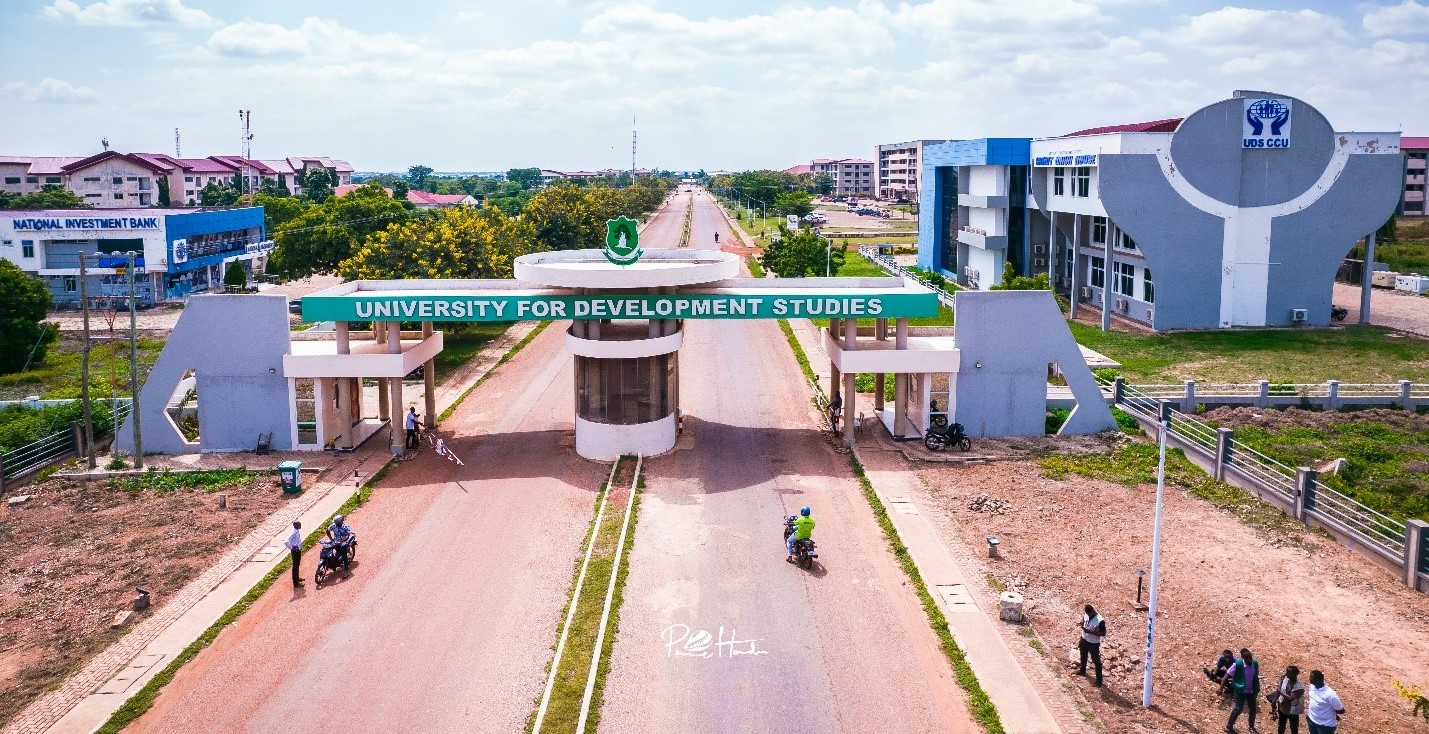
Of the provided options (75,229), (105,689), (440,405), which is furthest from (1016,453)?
(75,229)

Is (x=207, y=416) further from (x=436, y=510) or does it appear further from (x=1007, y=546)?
(x=1007, y=546)

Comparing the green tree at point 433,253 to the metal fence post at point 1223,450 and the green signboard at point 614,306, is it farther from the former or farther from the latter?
the metal fence post at point 1223,450

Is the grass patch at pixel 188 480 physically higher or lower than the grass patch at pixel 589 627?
higher

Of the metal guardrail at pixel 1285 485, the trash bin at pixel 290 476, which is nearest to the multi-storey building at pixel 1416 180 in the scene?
the metal guardrail at pixel 1285 485

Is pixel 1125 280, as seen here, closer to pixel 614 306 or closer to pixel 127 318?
pixel 614 306

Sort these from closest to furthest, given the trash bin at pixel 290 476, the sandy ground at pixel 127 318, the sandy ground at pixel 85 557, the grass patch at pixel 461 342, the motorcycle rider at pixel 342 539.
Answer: the sandy ground at pixel 85 557
the motorcycle rider at pixel 342 539
the trash bin at pixel 290 476
the grass patch at pixel 461 342
the sandy ground at pixel 127 318

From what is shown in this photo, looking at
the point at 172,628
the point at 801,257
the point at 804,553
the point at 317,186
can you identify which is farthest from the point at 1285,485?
the point at 317,186
